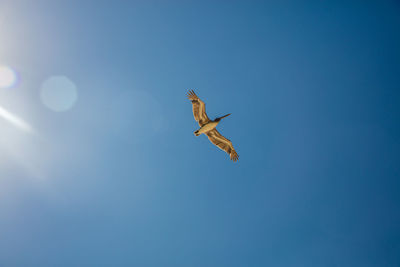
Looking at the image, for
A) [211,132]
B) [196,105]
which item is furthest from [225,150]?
[196,105]

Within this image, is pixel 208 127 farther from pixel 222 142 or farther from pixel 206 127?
pixel 222 142

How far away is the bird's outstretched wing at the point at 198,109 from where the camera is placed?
20828mm

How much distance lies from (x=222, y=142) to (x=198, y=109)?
5268 mm

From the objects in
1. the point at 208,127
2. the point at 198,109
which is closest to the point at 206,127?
the point at 208,127

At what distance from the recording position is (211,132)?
76.1 ft

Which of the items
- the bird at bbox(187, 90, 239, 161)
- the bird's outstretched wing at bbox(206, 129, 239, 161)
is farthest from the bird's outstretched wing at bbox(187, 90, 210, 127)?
the bird's outstretched wing at bbox(206, 129, 239, 161)

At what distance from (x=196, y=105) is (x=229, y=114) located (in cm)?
416

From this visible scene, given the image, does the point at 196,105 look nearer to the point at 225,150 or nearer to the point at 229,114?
the point at 229,114

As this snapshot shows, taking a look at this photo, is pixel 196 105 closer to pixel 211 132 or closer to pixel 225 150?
pixel 211 132

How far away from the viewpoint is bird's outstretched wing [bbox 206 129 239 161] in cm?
2336

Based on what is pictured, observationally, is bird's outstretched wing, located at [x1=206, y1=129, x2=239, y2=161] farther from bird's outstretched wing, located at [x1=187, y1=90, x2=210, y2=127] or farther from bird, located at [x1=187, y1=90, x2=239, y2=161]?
bird's outstretched wing, located at [x1=187, y1=90, x2=210, y2=127]

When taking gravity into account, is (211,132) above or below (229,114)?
below

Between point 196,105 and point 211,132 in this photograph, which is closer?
point 196,105

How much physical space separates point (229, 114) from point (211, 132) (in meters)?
2.92
